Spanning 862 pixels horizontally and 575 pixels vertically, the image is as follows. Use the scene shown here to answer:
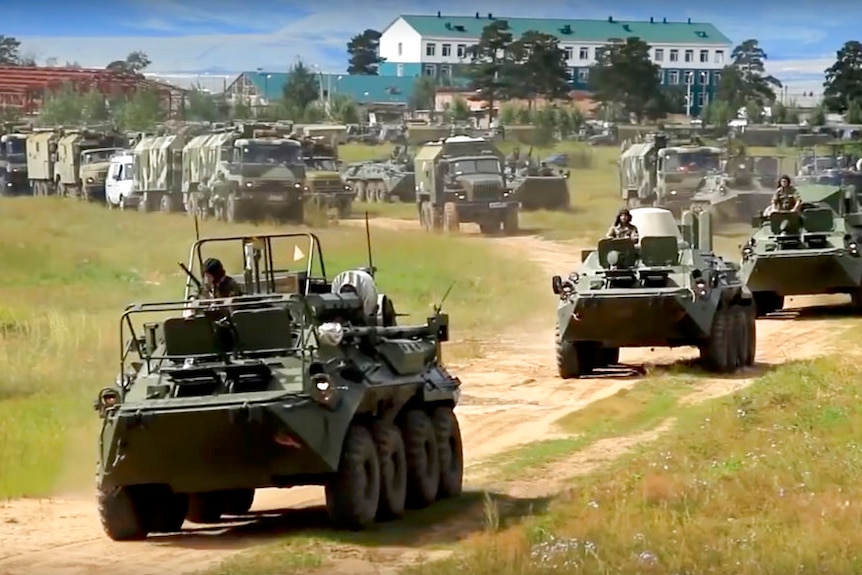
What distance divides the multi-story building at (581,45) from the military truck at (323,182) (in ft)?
25.2

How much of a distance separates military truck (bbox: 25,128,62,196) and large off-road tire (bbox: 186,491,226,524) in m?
41.1

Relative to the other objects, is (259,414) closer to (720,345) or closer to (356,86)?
(720,345)

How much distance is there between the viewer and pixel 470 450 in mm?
17516

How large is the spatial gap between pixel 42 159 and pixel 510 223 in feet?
53.3

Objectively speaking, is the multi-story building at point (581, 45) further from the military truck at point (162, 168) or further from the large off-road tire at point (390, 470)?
the military truck at point (162, 168)

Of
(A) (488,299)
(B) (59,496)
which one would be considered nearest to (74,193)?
(A) (488,299)

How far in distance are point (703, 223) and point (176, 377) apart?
1167 cm

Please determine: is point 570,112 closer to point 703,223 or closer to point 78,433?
point 703,223

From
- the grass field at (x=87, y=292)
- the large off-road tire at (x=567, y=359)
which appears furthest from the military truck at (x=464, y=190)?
the large off-road tire at (x=567, y=359)

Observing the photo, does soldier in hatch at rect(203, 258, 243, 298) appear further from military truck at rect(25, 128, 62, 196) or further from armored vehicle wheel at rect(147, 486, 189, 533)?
military truck at rect(25, 128, 62, 196)

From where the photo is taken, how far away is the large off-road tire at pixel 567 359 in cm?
2225

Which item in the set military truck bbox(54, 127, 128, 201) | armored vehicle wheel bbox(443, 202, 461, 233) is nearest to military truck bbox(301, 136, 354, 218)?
armored vehicle wheel bbox(443, 202, 461, 233)

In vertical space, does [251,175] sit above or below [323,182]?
above

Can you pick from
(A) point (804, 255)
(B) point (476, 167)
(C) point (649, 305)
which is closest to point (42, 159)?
(B) point (476, 167)
